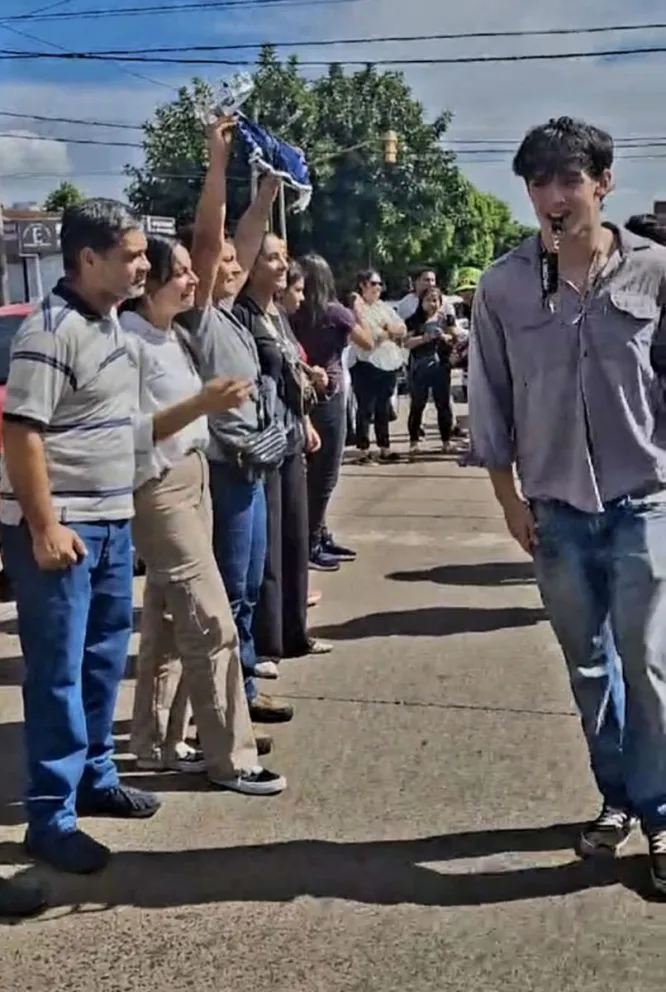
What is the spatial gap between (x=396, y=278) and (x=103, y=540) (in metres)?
50.1

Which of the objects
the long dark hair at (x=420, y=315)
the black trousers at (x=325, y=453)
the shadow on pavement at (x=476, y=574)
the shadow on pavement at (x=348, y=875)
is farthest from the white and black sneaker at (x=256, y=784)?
the long dark hair at (x=420, y=315)

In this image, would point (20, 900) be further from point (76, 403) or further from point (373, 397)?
point (373, 397)

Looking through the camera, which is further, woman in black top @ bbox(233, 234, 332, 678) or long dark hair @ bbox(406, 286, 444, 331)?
Result: long dark hair @ bbox(406, 286, 444, 331)

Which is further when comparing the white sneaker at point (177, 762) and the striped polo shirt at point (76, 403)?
the white sneaker at point (177, 762)

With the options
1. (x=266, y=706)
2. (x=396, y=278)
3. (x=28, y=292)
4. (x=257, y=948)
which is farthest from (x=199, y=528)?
(x=396, y=278)

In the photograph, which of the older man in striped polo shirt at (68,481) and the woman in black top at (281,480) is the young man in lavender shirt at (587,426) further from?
the woman in black top at (281,480)

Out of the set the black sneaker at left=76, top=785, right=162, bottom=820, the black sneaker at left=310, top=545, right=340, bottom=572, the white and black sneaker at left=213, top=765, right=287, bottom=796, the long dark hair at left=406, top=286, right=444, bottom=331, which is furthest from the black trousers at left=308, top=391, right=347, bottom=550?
the long dark hair at left=406, top=286, right=444, bottom=331

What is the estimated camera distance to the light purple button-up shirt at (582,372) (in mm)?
3539

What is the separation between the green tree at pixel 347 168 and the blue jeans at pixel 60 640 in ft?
146

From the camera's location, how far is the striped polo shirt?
362cm

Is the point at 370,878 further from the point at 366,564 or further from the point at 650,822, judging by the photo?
the point at 366,564

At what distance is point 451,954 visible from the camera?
11.1 feet

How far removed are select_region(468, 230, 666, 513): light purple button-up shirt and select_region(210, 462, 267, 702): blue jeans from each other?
126 centimetres

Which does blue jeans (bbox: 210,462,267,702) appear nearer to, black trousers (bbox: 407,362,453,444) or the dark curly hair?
A: the dark curly hair
